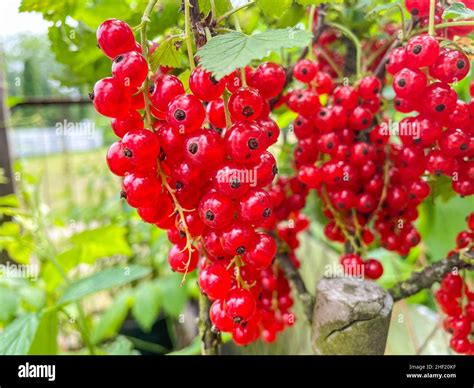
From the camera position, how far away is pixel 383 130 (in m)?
0.42

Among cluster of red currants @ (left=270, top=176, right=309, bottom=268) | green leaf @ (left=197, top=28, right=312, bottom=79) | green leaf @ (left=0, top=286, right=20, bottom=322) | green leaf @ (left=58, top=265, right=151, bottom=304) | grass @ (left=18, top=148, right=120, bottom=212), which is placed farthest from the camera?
grass @ (left=18, top=148, right=120, bottom=212)

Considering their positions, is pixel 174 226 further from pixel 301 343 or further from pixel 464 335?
pixel 301 343

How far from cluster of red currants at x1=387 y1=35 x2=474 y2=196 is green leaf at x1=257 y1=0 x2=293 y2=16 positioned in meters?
0.10

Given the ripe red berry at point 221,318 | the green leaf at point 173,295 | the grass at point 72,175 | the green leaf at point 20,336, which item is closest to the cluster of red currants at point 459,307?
the ripe red berry at point 221,318

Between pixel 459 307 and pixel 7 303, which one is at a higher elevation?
pixel 459 307

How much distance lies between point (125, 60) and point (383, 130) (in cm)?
26

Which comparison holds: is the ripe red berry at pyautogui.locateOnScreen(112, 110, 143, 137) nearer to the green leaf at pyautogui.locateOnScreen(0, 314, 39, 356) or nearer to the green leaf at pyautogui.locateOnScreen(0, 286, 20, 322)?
the green leaf at pyautogui.locateOnScreen(0, 314, 39, 356)

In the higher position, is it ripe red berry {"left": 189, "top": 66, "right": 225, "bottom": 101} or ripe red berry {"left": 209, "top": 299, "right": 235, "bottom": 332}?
ripe red berry {"left": 189, "top": 66, "right": 225, "bottom": 101}

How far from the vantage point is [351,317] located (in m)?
0.36

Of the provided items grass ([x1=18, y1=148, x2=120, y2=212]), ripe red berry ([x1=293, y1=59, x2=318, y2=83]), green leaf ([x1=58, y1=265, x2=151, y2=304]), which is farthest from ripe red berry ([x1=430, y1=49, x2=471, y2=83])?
grass ([x1=18, y1=148, x2=120, y2=212])

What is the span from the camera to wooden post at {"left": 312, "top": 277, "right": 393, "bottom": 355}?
358 mm

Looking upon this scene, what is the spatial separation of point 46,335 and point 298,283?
12.6 inches

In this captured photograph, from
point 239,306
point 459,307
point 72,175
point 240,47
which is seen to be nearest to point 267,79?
point 240,47

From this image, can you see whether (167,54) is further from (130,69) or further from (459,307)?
(459,307)
